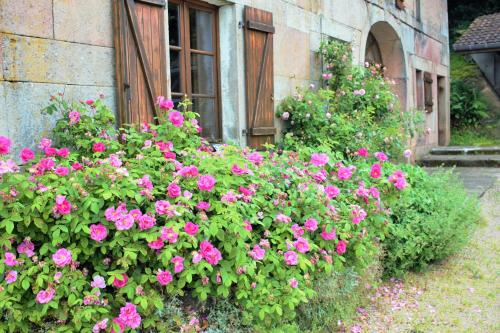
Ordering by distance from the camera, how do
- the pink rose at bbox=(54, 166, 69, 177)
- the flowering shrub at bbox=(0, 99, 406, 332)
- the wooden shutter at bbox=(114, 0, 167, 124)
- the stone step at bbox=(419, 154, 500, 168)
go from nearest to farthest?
the flowering shrub at bbox=(0, 99, 406, 332) < the pink rose at bbox=(54, 166, 69, 177) < the wooden shutter at bbox=(114, 0, 167, 124) < the stone step at bbox=(419, 154, 500, 168)

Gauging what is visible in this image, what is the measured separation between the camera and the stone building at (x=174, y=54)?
11.0ft

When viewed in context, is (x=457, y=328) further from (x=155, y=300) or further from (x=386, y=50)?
(x=386, y=50)

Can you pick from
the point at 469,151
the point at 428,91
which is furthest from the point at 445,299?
the point at 428,91

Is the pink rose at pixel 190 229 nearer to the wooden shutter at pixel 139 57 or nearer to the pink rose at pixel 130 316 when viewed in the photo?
the pink rose at pixel 130 316

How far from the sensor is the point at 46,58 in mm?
3469

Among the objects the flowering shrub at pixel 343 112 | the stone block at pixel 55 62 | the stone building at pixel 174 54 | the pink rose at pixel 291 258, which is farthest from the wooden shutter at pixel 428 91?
the pink rose at pixel 291 258

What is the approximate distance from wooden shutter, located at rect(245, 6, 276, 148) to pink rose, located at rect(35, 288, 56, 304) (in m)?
3.25

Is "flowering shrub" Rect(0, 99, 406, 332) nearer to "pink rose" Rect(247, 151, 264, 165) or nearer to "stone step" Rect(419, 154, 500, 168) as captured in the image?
"pink rose" Rect(247, 151, 264, 165)

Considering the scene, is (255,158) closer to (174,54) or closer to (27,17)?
(27,17)

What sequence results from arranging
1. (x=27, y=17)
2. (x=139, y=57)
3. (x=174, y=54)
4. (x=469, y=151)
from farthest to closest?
(x=469, y=151) → (x=174, y=54) → (x=139, y=57) → (x=27, y=17)

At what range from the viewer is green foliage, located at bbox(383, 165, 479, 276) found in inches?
160

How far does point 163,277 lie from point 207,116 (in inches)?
117

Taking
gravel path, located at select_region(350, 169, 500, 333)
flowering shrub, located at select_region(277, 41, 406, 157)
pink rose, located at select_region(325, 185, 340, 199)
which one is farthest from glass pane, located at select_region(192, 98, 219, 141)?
gravel path, located at select_region(350, 169, 500, 333)

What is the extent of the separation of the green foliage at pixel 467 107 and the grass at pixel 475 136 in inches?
9.3
